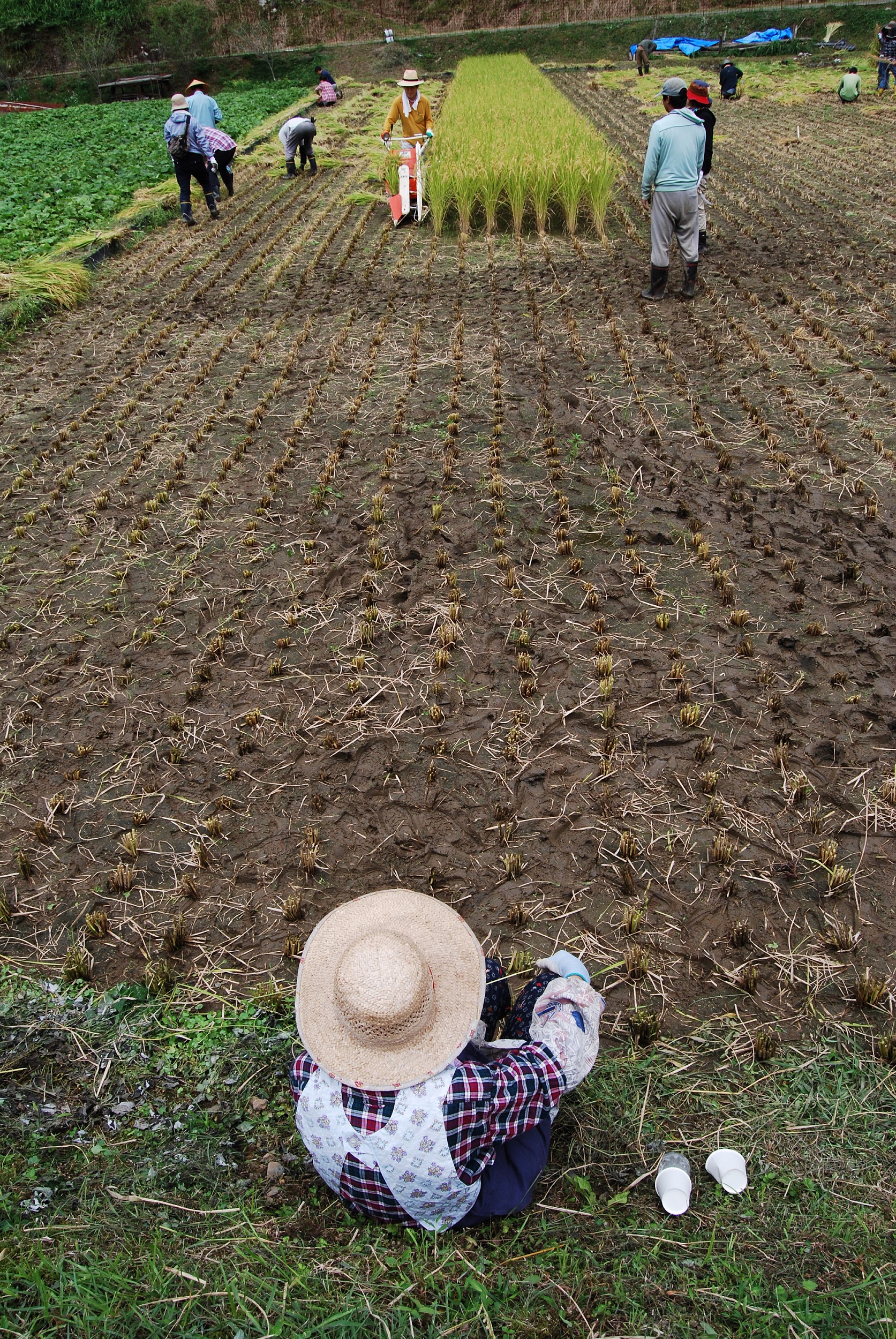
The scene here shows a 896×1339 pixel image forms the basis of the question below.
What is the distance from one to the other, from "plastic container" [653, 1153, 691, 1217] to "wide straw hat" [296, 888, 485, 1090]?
0.55 m

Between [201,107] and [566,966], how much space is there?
32.3ft

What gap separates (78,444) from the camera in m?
5.13

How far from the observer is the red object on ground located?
2236 cm

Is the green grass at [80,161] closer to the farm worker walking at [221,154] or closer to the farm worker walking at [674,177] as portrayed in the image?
the farm worker walking at [221,154]

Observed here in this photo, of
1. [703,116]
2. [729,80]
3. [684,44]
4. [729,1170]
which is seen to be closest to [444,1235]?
[729,1170]

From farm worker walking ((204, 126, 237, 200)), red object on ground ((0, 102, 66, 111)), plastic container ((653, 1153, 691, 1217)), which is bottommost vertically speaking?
plastic container ((653, 1153, 691, 1217))

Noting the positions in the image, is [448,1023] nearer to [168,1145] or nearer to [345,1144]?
[345,1144]

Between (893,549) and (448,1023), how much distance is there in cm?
307

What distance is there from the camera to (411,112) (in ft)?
26.6

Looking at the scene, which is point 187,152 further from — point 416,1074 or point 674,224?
point 416,1074

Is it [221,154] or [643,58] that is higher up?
[643,58]

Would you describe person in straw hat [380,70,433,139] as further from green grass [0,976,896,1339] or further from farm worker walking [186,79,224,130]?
green grass [0,976,896,1339]

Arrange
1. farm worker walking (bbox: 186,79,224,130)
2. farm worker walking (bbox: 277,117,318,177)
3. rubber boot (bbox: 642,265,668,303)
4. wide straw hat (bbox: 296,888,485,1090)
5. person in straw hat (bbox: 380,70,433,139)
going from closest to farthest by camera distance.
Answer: wide straw hat (bbox: 296,888,485,1090), rubber boot (bbox: 642,265,668,303), person in straw hat (bbox: 380,70,433,139), farm worker walking (bbox: 186,79,224,130), farm worker walking (bbox: 277,117,318,177)

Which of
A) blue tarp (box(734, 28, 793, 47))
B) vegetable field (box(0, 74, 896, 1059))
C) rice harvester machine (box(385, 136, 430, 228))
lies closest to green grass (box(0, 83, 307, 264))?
rice harvester machine (box(385, 136, 430, 228))
